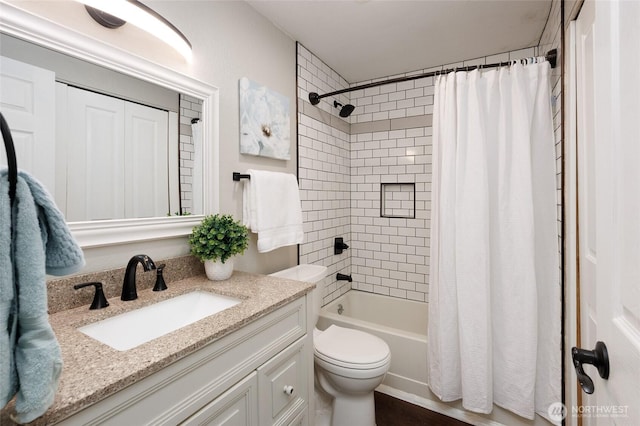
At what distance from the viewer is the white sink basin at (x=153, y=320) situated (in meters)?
1.00

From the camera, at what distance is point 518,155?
1.70m

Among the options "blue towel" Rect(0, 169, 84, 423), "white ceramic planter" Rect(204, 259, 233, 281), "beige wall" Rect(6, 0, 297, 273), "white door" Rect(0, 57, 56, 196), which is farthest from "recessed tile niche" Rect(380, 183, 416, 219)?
"blue towel" Rect(0, 169, 84, 423)

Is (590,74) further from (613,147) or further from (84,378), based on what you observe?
(84,378)

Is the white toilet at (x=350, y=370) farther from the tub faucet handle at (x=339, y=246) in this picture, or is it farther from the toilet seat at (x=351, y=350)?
the tub faucet handle at (x=339, y=246)

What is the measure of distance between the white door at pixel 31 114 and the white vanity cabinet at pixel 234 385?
775mm

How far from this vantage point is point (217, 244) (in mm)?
1363

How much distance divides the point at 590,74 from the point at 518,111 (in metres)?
0.54

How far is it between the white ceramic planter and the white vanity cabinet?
390mm

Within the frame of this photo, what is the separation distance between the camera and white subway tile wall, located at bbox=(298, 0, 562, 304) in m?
2.37

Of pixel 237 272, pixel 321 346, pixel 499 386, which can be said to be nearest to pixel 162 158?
pixel 237 272

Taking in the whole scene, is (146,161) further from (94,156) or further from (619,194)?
(619,194)

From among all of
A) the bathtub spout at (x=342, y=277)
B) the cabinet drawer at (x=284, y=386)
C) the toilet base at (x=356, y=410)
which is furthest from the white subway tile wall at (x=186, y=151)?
the bathtub spout at (x=342, y=277)

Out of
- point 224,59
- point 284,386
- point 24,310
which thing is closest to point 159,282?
point 284,386

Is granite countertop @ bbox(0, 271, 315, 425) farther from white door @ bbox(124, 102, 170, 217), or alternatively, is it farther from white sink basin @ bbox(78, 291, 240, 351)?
white door @ bbox(124, 102, 170, 217)
